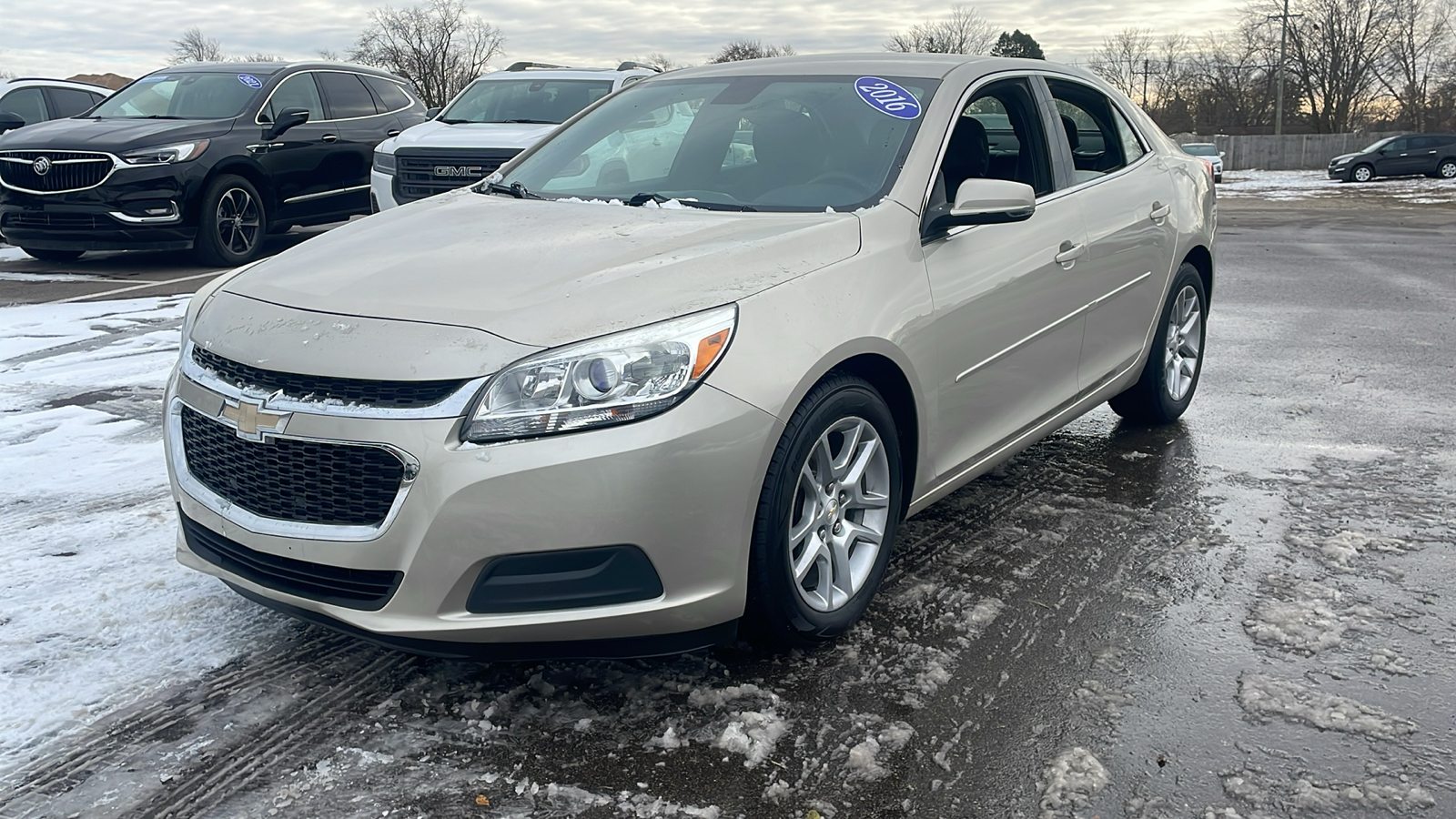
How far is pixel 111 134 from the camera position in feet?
33.3

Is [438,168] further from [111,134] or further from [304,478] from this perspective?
[304,478]

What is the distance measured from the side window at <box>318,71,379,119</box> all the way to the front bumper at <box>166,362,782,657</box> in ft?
33.6

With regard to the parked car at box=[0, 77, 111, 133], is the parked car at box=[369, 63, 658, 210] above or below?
below

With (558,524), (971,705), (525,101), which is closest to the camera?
(558,524)

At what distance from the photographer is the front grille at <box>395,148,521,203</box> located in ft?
33.1

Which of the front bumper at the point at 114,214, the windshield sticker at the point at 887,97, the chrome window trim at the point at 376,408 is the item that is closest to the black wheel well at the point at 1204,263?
the windshield sticker at the point at 887,97

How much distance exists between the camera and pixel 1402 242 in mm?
14586

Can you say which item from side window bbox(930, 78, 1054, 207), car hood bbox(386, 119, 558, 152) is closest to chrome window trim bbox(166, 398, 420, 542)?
side window bbox(930, 78, 1054, 207)

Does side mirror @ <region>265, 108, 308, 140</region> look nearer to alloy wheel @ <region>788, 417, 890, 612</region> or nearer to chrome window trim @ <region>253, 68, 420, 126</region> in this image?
chrome window trim @ <region>253, 68, 420, 126</region>

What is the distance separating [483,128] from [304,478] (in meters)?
8.62

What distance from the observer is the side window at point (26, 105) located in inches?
544

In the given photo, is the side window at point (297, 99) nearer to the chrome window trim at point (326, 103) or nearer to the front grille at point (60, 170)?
the chrome window trim at point (326, 103)

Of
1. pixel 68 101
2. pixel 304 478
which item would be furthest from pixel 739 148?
pixel 68 101

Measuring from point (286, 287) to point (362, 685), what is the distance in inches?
40.3
